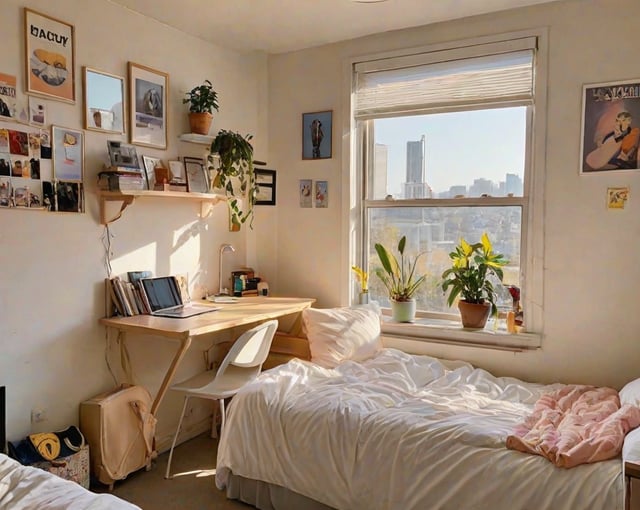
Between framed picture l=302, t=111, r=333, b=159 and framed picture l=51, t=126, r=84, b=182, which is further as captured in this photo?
framed picture l=302, t=111, r=333, b=159

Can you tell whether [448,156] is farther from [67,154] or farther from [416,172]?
[67,154]

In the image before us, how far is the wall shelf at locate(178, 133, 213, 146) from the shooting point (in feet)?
10.5

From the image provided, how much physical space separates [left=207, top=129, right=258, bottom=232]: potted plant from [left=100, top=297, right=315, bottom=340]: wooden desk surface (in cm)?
65

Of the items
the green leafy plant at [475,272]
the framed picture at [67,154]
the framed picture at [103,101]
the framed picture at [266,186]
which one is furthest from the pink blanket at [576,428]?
the framed picture at [103,101]

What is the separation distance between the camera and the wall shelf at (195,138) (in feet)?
10.5

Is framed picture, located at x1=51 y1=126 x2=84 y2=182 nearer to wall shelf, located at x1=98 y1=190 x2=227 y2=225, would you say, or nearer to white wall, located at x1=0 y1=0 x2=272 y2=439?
white wall, located at x1=0 y1=0 x2=272 y2=439

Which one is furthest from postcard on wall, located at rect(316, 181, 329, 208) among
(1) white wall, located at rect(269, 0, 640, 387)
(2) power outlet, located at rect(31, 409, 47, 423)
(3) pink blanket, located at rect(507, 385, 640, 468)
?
(2) power outlet, located at rect(31, 409, 47, 423)

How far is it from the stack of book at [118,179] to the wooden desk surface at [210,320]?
2.32ft

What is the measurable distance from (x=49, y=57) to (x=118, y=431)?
193 cm

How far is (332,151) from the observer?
11.9 feet

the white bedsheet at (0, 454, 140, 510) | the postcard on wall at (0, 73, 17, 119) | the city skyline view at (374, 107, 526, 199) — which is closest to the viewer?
the white bedsheet at (0, 454, 140, 510)

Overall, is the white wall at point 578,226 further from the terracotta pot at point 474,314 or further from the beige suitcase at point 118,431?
the beige suitcase at point 118,431

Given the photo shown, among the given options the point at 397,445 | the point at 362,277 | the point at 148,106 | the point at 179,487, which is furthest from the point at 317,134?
the point at 179,487

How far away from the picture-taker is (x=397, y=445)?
7.04 ft
